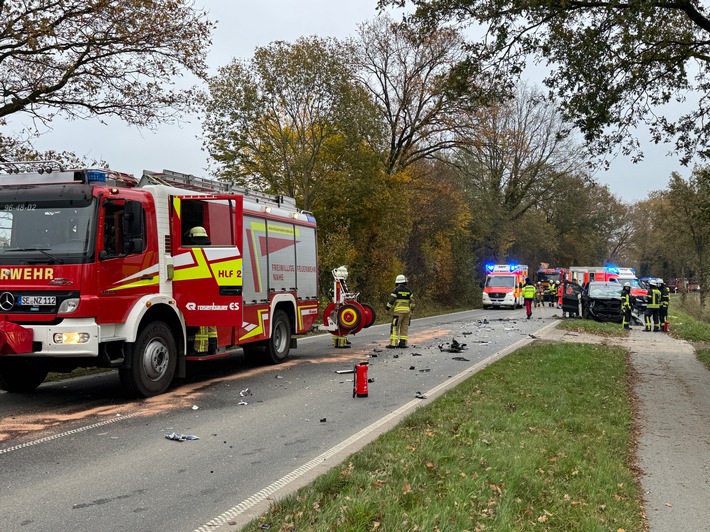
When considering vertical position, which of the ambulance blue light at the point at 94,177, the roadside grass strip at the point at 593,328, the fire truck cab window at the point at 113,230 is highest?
the ambulance blue light at the point at 94,177

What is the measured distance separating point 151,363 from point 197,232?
213 centimetres

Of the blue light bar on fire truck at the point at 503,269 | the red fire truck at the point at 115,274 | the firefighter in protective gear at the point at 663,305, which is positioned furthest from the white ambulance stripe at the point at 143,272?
the blue light bar on fire truck at the point at 503,269

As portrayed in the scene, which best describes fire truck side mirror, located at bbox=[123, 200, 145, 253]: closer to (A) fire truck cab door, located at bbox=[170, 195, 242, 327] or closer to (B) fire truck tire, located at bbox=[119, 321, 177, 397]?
(A) fire truck cab door, located at bbox=[170, 195, 242, 327]

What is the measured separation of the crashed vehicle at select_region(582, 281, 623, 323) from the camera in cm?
2477

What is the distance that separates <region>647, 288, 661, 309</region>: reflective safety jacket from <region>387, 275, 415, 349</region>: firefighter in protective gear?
10928 mm

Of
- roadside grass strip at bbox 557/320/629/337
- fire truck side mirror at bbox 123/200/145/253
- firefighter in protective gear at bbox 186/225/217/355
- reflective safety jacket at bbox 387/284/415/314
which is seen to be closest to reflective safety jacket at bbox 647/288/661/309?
roadside grass strip at bbox 557/320/629/337

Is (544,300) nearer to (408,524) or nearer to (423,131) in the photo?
(423,131)

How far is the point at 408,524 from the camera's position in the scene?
13.3ft

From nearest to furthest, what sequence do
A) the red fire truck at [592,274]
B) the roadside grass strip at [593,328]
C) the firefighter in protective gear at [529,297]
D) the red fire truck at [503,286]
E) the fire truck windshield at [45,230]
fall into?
the fire truck windshield at [45,230]
the roadside grass strip at [593,328]
the firefighter in protective gear at [529,297]
the red fire truck at [503,286]
the red fire truck at [592,274]

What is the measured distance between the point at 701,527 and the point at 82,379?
8.99m

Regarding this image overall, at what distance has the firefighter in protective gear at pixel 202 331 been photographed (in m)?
9.46

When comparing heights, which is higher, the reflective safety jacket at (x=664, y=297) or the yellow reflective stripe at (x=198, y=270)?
the yellow reflective stripe at (x=198, y=270)

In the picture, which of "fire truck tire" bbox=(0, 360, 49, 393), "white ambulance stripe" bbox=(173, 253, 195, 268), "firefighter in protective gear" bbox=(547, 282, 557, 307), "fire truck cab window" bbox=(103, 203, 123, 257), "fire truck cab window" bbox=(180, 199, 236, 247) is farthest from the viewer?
"firefighter in protective gear" bbox=(547, 282, 557, 307)

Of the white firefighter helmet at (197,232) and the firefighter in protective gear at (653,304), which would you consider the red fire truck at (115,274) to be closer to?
the white firefighter helmet at (197,232)
